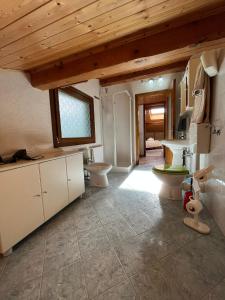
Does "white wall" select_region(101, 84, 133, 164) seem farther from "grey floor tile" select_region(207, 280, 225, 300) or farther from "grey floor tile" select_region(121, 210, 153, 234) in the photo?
"grey floor tile" select_region(207, 280, 225, 300)

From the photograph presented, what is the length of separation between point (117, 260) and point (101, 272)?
15cm

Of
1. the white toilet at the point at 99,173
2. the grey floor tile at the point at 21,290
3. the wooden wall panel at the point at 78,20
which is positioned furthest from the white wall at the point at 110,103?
the grey floor tile at the point at 21,290

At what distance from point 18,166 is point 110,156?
9.34 ft

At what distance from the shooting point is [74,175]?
2.08 metres

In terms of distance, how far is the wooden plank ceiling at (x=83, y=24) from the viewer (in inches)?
37.6

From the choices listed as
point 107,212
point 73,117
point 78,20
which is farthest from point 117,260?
point 73,117

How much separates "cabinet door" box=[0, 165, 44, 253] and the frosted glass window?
1.24 metres

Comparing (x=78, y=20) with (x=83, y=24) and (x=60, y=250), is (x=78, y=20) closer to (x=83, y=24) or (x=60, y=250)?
(x=83, y=24)

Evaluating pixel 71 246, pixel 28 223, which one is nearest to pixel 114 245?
pixel 71 246

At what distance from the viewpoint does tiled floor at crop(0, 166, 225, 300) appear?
2.98 ft

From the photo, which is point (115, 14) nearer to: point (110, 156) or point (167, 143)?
point (167, 143)

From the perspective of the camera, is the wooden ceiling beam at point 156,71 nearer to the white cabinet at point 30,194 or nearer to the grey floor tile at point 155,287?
the white cabinet at point 30,194

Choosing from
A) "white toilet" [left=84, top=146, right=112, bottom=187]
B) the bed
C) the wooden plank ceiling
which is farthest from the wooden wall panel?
the bed

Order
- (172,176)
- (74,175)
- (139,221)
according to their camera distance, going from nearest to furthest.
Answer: (139,221), (172,176), (74,175)
